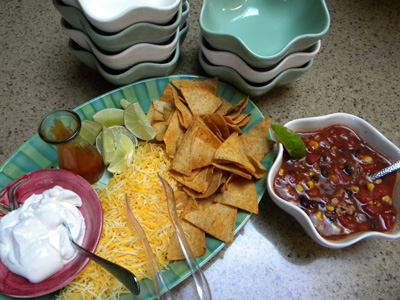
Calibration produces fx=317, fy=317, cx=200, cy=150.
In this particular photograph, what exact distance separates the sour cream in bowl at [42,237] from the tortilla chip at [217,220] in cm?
30

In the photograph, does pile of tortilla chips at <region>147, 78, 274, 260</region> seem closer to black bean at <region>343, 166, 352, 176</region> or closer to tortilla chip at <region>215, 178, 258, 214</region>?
tortilla chip at <region>215, 178, 258, 214</region>

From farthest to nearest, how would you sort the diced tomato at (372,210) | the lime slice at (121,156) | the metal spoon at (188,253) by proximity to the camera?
the lime slice at (121,156) < the diced tomato at (372,210) < the metal spoon at (188,253)

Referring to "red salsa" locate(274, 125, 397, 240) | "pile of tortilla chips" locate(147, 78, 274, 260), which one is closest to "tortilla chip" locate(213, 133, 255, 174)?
"pile of tortilla chips" locate(147, 78, 274, 260)

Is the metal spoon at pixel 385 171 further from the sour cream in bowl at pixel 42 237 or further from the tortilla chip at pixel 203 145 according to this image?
the sour cream in bowl at pixel 42 237

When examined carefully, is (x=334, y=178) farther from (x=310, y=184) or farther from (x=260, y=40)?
(x=260, y=40)

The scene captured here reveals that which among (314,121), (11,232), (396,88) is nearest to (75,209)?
(11,232)

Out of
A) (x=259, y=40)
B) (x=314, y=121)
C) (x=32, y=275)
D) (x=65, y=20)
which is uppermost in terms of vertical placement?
(x=65, y=20)

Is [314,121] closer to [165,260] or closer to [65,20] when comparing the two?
[165,260]

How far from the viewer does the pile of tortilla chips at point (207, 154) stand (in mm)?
1024

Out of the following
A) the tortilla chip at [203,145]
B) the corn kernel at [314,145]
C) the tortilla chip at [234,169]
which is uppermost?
the tortilla chip at [203,145]

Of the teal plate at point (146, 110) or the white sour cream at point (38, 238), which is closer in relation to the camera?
the white sour cream at point (38, 238)

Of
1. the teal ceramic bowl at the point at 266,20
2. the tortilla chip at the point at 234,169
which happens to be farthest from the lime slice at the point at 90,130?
the teal ceramic bowl at the point at 266,20

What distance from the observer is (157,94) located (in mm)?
1273

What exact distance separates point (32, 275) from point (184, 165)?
Answer: 0.54m
